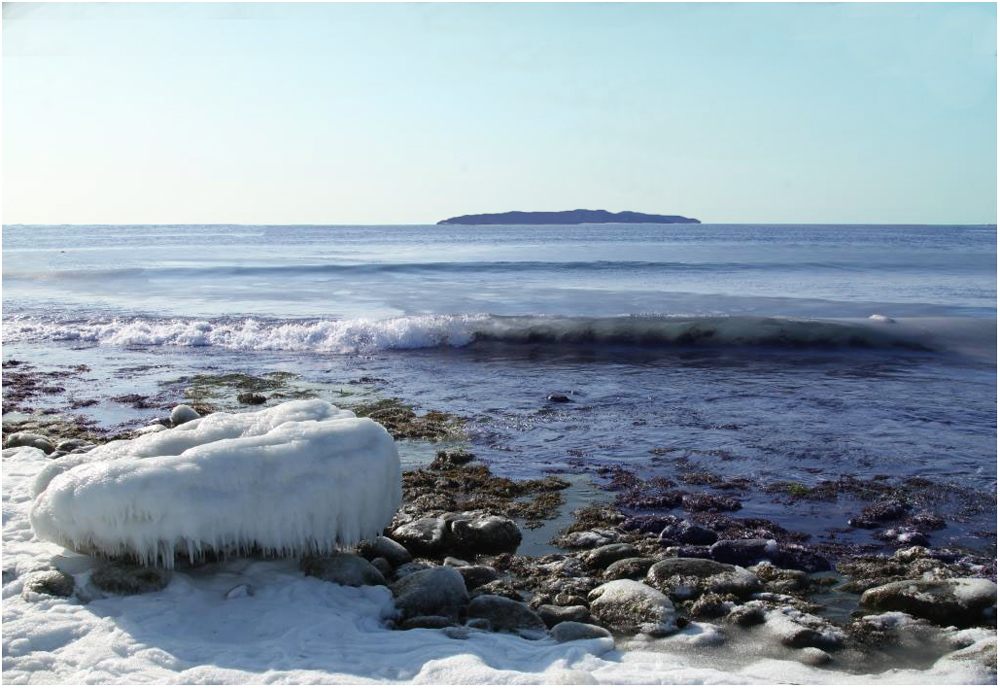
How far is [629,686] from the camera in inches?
238

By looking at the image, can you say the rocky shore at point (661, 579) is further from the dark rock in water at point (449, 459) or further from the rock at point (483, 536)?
the dark rock in water at point (449, 459)

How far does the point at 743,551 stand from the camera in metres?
8.91

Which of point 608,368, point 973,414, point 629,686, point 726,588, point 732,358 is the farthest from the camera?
point 732,358

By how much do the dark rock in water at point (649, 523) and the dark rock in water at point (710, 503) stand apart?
0.62m

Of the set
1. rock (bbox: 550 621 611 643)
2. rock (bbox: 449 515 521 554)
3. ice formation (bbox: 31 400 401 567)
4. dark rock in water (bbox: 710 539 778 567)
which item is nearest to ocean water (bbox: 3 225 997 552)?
dark rock in water (bbox: 710 539 778 567)

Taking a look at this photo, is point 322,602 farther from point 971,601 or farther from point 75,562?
point 971,601

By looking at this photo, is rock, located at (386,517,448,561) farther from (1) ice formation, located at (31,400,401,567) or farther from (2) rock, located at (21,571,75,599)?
(2) rock, located at (21,571,75,599)

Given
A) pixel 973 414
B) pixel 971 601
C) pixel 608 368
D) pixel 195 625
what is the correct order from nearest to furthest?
1. pixel 195 625
2. pixel 971 601
3. pixel 973 414
4. pixel 608 368

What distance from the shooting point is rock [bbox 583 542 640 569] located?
8766mm

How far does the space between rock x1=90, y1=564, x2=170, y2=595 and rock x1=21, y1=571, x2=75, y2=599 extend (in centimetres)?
20

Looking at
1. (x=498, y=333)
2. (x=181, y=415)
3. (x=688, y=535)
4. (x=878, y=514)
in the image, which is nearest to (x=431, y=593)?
(x=688, y=535)

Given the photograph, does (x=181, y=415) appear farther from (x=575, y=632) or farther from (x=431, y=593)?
(x=575, y=632)

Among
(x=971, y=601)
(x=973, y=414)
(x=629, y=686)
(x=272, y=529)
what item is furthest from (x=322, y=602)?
(x=973, y=414)

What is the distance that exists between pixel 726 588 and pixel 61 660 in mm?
5535
